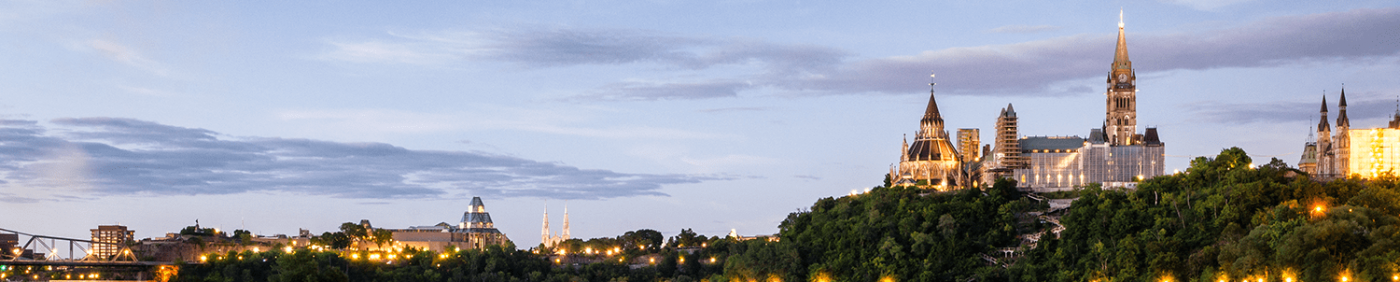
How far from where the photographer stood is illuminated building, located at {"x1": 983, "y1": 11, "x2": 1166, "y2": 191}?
14250 centimetres

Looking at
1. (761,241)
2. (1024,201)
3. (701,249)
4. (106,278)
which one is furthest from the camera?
(701,249)

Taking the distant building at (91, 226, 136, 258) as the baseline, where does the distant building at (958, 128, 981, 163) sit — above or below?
above

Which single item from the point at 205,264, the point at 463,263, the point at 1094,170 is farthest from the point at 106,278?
the point at 1094,170

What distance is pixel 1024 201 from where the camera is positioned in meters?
118

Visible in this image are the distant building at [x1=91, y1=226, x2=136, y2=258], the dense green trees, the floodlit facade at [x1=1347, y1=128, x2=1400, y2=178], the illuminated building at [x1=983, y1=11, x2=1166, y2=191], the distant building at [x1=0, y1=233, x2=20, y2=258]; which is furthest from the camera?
the distant building at [x1=91, y1=226, x2=136, y2=258]

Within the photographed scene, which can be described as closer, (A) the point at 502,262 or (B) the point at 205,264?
(B) the point at 205,264

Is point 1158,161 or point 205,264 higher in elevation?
point 1158,161

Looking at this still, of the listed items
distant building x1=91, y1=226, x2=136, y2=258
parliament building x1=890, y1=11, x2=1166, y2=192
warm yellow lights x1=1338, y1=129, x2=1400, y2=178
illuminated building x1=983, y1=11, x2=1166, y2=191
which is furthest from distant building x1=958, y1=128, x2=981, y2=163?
distant building x1=91, y1=226, x2=136, y2=258

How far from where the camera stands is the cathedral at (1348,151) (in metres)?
112

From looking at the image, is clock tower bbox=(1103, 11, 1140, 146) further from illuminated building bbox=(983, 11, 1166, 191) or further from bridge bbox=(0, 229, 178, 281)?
bridge bbox=(0, 229, 178, 281)

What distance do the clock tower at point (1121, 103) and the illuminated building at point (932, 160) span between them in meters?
16.9

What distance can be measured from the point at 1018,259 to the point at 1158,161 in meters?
43.2

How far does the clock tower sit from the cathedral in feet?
63.2

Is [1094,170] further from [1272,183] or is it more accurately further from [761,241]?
[1272,183]
